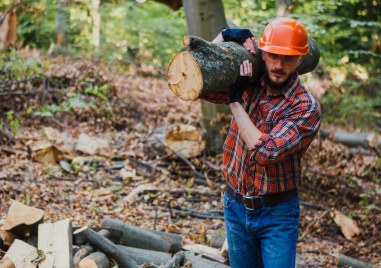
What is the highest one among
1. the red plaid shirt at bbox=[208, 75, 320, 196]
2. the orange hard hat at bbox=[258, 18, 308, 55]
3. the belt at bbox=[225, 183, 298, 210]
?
the orange hard hat at bbox=[258, 18, 308, 55]

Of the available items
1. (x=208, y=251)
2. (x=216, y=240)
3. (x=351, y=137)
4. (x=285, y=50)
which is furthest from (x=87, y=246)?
(x=351, y=137)

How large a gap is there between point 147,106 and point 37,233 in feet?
19.2

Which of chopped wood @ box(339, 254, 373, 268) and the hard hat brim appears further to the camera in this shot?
chopped wood @ box(339, 254, 373, 268)

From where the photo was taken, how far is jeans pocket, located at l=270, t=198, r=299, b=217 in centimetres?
310

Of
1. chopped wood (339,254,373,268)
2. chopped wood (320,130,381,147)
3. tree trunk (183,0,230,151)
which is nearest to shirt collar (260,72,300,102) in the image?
chopped wood (339,254,373,268)

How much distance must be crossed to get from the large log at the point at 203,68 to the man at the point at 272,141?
90 mm

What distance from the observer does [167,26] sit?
36.7 feet

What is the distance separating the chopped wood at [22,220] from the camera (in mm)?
4090

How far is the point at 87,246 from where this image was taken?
4164 mm

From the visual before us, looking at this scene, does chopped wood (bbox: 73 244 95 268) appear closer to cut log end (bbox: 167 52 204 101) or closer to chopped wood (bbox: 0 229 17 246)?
chopped wood (bbox: 0 229 17 246)

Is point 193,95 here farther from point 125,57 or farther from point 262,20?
point 125,57

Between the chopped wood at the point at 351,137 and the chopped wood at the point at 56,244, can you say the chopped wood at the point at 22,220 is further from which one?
the chopped wood at the point at 351,137

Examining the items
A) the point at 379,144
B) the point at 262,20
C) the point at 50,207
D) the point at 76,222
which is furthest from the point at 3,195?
the point at 379,144

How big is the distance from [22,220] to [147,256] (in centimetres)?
116
